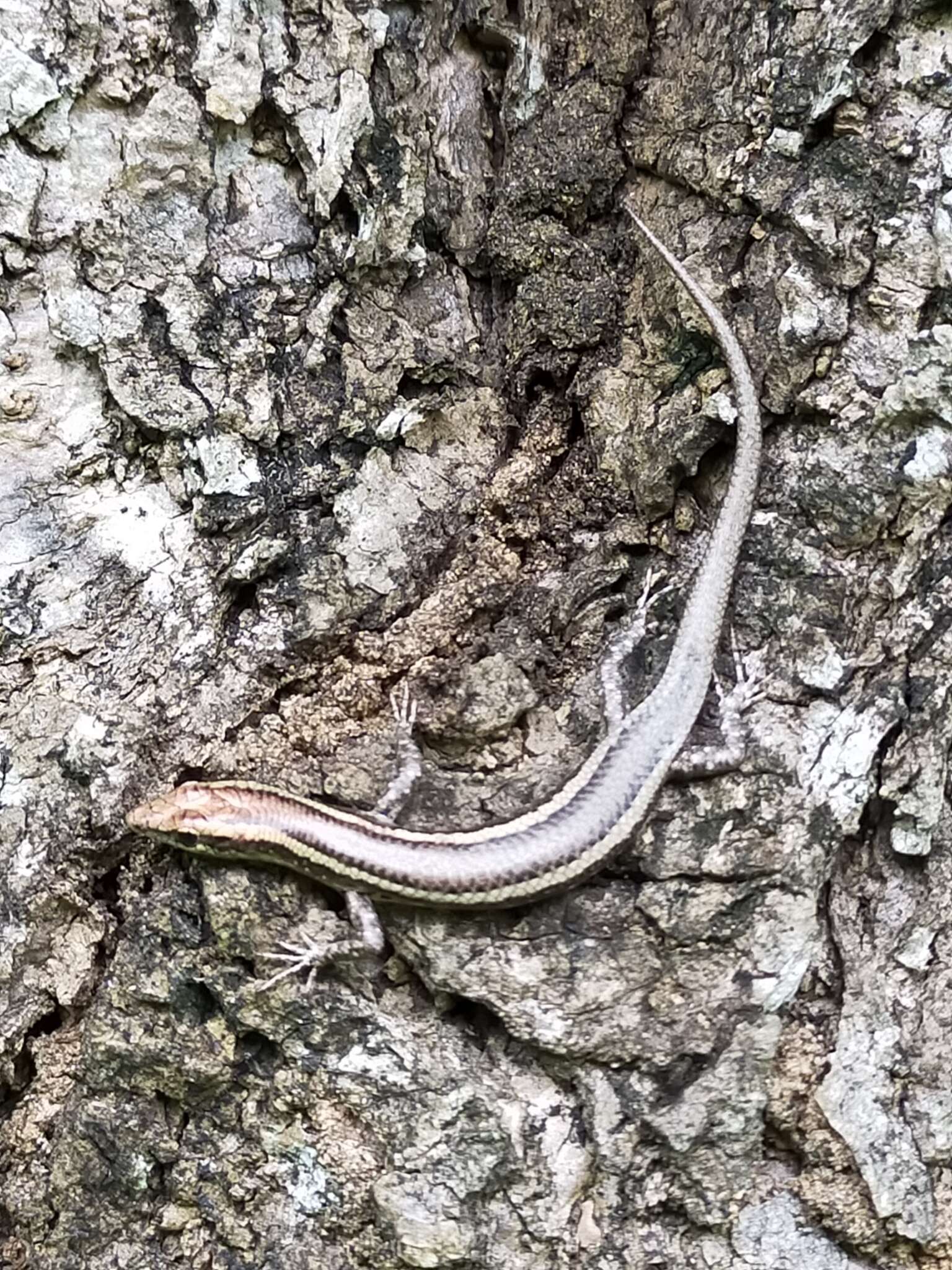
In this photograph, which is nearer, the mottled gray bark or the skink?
the mottled gray bark

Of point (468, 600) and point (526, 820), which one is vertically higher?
point (468, 600)

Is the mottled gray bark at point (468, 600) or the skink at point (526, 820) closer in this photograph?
the mottled gray bark at point (468, 600)

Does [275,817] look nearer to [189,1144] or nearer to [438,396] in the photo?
[189,1144]

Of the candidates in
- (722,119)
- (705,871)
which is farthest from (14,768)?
(722,119)
